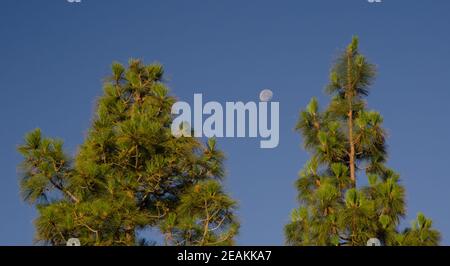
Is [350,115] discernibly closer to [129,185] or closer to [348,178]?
[348,178]

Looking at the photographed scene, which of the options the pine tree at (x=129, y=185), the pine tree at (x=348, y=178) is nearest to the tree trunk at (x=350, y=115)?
the pine tree at (x=348, y=178)

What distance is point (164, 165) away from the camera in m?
9.00

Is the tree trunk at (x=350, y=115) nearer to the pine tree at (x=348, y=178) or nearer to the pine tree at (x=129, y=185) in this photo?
the pine tree at (x=348, y=178)

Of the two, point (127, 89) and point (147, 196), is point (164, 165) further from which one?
point (127, 89)

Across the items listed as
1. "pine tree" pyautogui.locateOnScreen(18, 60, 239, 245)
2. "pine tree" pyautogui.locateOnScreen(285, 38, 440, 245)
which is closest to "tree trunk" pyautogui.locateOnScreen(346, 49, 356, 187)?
"pine tree" pyautogui.locateOnScreen(285, 38, 440, 245)

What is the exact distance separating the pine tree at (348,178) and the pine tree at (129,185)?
97 cm

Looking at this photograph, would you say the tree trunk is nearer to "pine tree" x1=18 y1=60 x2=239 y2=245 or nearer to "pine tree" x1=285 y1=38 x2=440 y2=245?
"pine tree" x1=285 y1=38 x2=440 y2=245

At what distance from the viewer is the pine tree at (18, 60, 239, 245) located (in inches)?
330

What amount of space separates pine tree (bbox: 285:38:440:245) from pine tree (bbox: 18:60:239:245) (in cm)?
97

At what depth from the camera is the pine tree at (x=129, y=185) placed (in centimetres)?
839

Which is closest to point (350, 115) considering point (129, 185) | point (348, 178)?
point (348, 178)

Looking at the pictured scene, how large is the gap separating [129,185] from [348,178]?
8.27ft

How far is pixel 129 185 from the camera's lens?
29.1 feet

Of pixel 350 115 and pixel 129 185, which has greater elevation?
pixel 350 115
